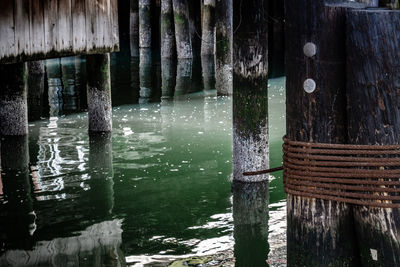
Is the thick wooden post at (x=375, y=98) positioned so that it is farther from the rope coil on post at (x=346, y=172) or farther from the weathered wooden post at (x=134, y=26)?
the weathered wooden post at (x=134, y=26)

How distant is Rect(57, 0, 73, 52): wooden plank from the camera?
333 inches

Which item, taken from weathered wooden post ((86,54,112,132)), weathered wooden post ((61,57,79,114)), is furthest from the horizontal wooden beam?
weathered wooden post ((61,57,79,114))

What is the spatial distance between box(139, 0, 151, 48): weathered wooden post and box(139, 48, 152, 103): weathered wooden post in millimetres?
214

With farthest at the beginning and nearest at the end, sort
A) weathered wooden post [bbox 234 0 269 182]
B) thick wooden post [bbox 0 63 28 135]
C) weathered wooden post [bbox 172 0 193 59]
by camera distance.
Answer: weathered wooden post [bbox 172 0 193 59], thick wooden post [bbox 0 63 28 135], weathered wooden post [bbox 234 0 269 182]

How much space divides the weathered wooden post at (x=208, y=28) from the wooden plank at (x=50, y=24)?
8742 millimetres

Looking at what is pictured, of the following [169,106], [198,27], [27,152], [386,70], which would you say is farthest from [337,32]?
[198,27]

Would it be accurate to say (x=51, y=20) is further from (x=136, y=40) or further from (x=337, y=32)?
(x=136, y=40)

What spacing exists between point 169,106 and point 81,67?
6.73 meters

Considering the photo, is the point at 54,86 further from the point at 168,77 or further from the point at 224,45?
the point at 224,45

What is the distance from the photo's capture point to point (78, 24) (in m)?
8.70

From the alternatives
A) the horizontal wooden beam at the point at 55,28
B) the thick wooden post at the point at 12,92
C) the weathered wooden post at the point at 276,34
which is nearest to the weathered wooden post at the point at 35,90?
the thick wooden post at the point at 12,92

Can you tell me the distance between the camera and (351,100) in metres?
2.87

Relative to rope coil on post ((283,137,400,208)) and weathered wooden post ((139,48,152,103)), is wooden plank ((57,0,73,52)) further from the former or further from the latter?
rope coil on post ((283,137,400,208))


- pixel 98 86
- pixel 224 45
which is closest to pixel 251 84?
pixel 98 86
